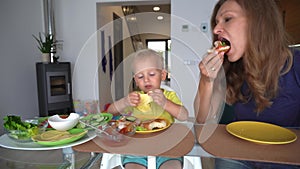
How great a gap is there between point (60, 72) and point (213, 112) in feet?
7.86

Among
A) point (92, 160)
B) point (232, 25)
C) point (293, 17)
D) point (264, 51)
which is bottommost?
point (92, 160)

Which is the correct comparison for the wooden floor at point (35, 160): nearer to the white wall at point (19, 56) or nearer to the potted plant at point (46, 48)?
the white wall at point (19, 56)

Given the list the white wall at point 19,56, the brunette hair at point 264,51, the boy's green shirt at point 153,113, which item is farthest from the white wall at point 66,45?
the brunette hair at point 264,51

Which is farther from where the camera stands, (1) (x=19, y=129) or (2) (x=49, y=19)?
(2) (x=49, y=19)

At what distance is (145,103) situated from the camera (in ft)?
3.02

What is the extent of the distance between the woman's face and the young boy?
0.33 metres

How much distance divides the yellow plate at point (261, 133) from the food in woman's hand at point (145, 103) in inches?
13.0

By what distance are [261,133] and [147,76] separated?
58 centimetres

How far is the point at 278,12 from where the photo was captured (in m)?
0.87

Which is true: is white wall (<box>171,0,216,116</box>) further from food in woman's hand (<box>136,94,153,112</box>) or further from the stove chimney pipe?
food in woman's hand (<box>136,94,153,112</box>)

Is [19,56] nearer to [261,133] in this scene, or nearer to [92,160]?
[92,160]

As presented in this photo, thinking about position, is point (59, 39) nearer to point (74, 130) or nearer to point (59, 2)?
point (59, 2)

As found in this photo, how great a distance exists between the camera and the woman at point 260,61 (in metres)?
0.85

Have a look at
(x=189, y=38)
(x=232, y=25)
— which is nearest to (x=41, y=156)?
(x=232, y=25)
